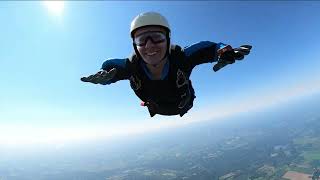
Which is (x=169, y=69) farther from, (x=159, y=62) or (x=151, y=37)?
(x=151, y=37)

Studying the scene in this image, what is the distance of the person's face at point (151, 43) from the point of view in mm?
3520

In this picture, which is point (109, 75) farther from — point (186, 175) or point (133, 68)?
point (186, 175)

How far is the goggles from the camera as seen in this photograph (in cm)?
353

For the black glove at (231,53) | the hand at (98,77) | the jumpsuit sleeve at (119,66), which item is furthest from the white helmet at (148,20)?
the black glove at (231,53)

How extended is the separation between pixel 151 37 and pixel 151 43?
10 cm

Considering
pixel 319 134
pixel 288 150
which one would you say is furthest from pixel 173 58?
pixel 319 134

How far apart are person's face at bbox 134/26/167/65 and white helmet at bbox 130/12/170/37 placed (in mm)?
60

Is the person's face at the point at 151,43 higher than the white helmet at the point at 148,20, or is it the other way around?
the white helmet at the point at 148,20

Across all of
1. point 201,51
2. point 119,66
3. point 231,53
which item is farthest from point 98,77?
point 231,53

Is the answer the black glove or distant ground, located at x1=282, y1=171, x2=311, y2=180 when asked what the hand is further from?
distant ground, located at x1=282, y1=171, x2=311, y2=180

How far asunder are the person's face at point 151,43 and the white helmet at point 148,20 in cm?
6

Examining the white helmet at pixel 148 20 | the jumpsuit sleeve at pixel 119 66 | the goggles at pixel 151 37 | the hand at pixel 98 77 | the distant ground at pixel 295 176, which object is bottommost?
the distant ground at pixel 295 176

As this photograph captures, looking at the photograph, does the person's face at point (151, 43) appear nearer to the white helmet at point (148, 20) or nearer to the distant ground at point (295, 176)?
the white helmet at point (148, 20)

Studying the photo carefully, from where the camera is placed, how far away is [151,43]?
3.50 meters
